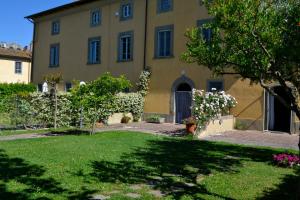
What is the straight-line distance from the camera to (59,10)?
103 feet

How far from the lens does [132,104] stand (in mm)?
23391

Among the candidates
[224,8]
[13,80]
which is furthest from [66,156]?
[13,80]

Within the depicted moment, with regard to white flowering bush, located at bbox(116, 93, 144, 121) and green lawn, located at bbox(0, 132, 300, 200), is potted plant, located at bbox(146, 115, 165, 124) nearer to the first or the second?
white flowering bush, located at bbox(116, 93, 144, 121)

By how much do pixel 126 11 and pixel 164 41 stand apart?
170 inches

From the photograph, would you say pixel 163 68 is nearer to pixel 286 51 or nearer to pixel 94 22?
pixel 94 22

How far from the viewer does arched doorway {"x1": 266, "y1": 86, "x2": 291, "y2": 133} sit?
18.9m

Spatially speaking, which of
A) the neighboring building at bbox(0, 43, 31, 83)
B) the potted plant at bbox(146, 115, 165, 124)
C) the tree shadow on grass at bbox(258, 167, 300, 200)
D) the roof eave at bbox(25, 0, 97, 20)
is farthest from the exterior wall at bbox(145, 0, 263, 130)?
the neighboring building at bbox(0, 43, 31, 83)

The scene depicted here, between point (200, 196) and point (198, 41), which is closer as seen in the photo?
point (200, 196)

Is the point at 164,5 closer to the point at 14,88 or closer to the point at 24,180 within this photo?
the point at 24,180

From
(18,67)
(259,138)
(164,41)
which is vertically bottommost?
(259,138)

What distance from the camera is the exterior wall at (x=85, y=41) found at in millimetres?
24750

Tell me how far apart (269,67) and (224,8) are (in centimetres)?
122

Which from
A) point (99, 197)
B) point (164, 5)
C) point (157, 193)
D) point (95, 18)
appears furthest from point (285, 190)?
point (95, 18)

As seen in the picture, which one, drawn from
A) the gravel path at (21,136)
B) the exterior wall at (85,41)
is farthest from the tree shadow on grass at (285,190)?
the exterior wall at (85,41)
